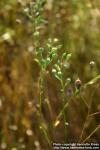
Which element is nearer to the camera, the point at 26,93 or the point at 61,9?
the point at 26,93

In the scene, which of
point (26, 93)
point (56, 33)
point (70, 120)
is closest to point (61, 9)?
point (56, 33)

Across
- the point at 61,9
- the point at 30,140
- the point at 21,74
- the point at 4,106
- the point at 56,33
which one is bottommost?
the point at 30,140

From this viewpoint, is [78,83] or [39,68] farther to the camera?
[39,68]

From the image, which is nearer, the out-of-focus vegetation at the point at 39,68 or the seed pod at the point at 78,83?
the seed pod at the point at 78,83

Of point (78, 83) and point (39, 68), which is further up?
point (39, 68)

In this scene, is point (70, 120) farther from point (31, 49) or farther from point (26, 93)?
point (31, 49)

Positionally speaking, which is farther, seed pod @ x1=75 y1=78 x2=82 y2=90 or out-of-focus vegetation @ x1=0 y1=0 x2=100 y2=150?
out-of-focus vegetation @ x1=0 y1=0 x2=100 y2=150

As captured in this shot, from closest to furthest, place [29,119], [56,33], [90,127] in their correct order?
[90,127]
[29,119]
[56,33]

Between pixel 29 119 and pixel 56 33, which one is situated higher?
pixel 56 33
